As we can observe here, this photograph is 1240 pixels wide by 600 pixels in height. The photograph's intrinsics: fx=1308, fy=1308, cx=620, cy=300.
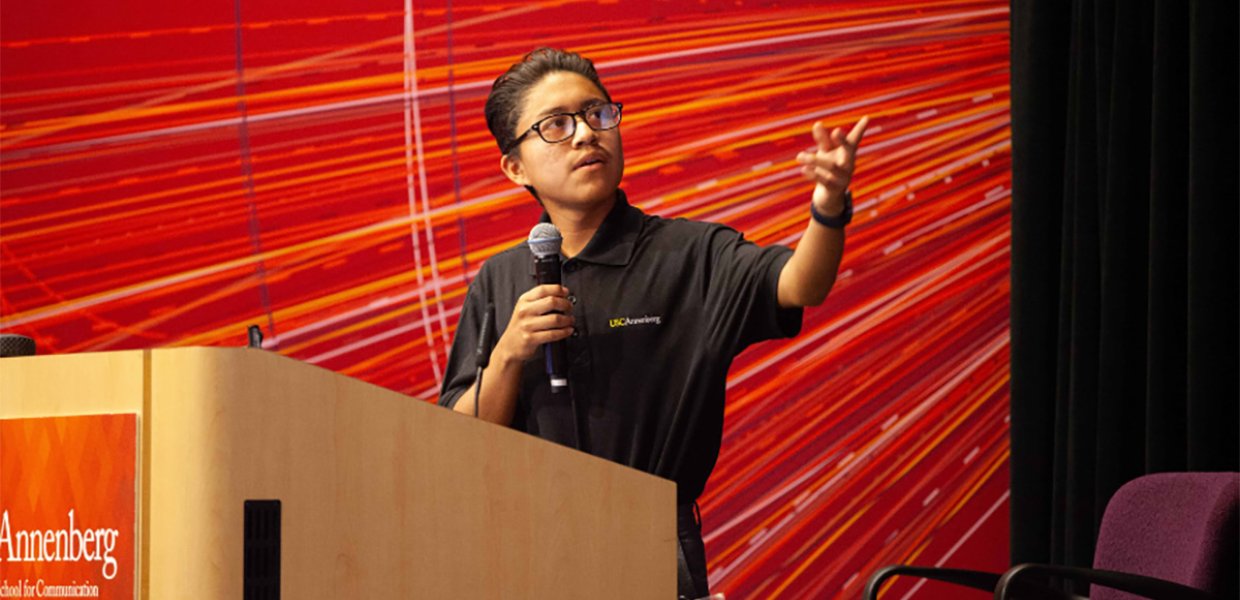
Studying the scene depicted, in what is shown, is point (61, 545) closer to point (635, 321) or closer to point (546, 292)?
point (546, 292)

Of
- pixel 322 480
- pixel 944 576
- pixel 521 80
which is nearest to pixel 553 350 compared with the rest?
pixel 521 80

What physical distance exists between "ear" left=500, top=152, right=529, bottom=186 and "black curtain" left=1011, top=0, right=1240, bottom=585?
126cm

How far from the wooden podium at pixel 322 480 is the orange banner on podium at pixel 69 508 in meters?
0.01

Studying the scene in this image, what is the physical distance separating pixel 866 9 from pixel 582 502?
206 centimetres

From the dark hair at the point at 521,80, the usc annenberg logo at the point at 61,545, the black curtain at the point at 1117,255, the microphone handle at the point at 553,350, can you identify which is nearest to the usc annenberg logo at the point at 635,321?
the microphone handle at the point at 553,350

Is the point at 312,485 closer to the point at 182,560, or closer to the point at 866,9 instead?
the point at 182,560

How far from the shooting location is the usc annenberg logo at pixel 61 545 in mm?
1041

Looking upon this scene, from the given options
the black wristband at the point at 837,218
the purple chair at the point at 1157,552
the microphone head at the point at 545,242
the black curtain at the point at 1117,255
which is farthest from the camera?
the black curtain at the point at 1117,255

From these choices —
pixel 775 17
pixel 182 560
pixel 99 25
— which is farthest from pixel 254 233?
pixel 182 560

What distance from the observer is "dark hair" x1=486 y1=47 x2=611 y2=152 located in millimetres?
2221

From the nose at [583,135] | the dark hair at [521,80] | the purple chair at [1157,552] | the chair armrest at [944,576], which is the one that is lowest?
the chair armrest at [944,576]

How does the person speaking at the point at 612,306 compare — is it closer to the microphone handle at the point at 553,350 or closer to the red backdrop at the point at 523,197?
the microphone handle at the point at 553,350

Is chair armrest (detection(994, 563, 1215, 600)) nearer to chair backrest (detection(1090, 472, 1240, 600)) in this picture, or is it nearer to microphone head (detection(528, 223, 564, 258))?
chair backrest (detection(1090, 472, 1240, 600))

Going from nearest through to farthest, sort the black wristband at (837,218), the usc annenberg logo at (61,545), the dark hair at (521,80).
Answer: the usc annenberg logo at (61,545) < the black wristband at (837,218) < the dark hair at (521,80)
